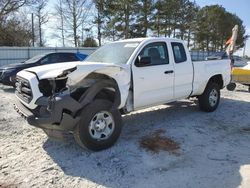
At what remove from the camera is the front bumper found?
5.32 m

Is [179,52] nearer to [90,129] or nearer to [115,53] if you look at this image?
[115,53]

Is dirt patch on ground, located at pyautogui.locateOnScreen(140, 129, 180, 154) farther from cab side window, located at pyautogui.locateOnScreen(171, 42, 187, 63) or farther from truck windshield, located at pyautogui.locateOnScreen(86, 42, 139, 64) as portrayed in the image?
cab side window, located at pyautogui.locateOnScreen(171, 42, 187, 63)

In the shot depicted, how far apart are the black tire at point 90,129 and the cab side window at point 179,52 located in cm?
245

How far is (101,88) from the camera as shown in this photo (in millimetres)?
5801

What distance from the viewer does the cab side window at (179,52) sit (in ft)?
25.4

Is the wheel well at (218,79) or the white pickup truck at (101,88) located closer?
the white pickup truck at (101,88)

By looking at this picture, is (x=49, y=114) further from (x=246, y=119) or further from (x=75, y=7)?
(x=75, y=7)

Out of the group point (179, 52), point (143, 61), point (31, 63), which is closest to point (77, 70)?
point (143, 61)

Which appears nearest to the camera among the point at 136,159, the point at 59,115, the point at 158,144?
the point at 59,115

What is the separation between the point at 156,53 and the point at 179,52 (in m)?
0.82

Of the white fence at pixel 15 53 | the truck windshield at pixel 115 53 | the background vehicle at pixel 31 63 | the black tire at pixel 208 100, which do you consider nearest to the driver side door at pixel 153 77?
the truck windshield at pixel 115 53

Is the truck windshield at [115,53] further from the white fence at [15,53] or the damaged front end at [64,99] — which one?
the white fence at [15,53]

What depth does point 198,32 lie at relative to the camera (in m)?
51.3

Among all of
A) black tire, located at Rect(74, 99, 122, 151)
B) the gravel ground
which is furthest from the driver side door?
black tire, located at Rect(74, 99, 122, 151)
